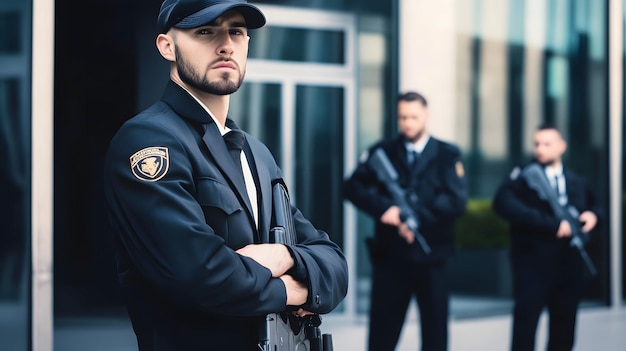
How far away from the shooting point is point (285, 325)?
235cm

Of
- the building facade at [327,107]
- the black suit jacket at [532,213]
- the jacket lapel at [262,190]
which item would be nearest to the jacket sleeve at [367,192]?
the black suit jacket at [532,213]

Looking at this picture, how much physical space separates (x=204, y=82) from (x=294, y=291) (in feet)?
1.69

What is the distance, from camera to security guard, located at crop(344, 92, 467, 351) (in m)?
6.06

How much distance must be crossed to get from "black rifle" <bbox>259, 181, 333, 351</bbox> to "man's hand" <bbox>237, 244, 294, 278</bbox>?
0.16 feet

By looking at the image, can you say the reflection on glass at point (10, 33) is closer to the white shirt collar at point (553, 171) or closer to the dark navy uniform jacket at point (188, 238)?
the white shirt collar at point (553, 171)

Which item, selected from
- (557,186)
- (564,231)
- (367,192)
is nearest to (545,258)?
(564,231)

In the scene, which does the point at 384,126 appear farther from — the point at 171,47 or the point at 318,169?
the point at 171,47

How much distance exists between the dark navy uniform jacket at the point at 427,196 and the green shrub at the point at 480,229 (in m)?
3.93

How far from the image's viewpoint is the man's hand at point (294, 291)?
7.64 ft

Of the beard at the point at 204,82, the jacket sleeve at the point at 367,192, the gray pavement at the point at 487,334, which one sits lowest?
the gray pavement at the point at 487,334

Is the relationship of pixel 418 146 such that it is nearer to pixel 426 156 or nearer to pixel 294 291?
pixel 426 156

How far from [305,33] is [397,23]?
0.91 metres

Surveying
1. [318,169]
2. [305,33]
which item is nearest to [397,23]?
[305,33]

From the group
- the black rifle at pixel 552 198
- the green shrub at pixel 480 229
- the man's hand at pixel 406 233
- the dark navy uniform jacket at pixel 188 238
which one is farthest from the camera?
the green shrub at pixel 480 229
